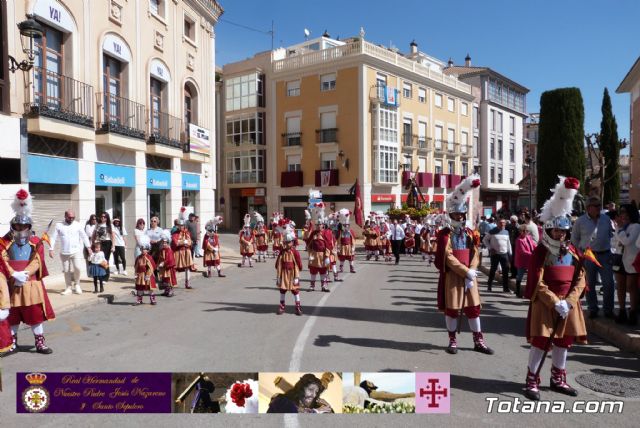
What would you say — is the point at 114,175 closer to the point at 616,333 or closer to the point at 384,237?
the point at 384,237

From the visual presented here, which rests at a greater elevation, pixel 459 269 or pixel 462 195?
pixel 462 195

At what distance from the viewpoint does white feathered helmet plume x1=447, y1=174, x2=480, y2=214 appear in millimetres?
6581

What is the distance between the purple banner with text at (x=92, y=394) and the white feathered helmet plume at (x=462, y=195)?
14.4ft

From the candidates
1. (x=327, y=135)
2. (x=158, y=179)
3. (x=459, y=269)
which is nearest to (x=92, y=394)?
(x=459, y=269)

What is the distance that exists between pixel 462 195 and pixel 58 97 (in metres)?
11.8

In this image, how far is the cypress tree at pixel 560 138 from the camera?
92.8 ft

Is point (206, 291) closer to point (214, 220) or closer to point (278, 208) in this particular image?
point (214, 220)

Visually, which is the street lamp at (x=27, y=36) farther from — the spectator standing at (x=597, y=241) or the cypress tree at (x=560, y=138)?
the cypress tree at (x=560, y=138)

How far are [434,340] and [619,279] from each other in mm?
3442

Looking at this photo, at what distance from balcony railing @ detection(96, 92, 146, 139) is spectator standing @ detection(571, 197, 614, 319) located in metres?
12.9

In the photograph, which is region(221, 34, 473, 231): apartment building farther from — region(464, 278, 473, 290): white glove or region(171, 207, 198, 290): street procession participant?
region(464, 278, 473, 290): white glove

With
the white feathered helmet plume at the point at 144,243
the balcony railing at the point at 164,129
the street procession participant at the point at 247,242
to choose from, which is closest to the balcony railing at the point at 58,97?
the balcony railing at the point at 164,129

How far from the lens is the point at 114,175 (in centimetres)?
1558

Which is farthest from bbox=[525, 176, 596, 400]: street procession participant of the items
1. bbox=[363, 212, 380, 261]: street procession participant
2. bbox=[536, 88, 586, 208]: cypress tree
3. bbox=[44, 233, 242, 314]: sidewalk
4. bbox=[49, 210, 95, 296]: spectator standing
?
bbox=[536, 88, 586, 208]: cypress tree
